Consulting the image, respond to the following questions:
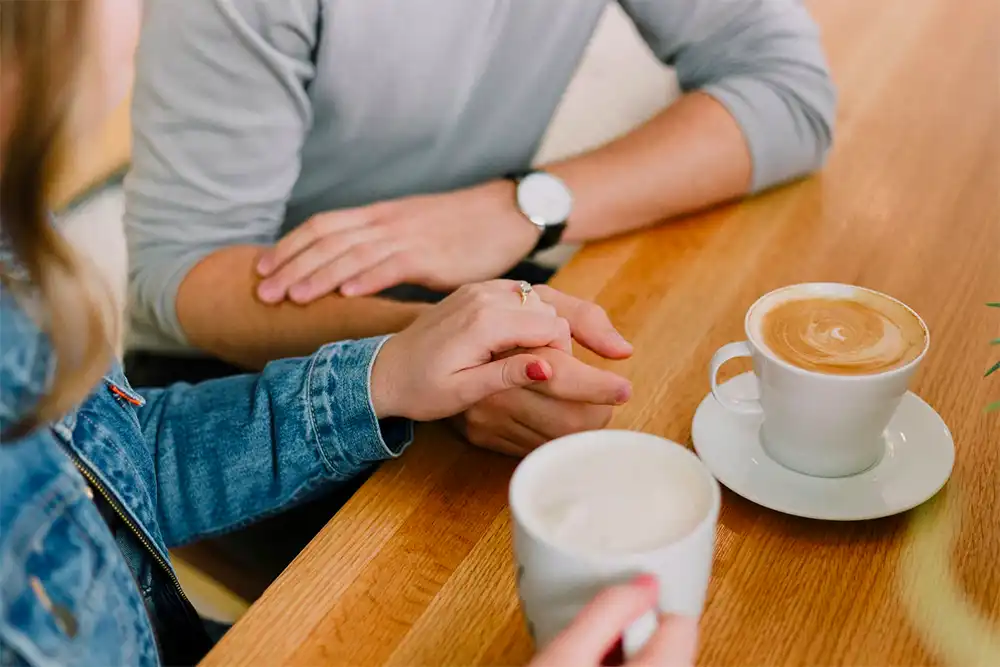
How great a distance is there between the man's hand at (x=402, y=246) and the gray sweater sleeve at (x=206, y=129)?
0.09 meters

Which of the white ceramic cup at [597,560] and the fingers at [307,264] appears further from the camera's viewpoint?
the fingers at [307,264]

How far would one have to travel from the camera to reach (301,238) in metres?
0.91

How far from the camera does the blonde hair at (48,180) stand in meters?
0.55

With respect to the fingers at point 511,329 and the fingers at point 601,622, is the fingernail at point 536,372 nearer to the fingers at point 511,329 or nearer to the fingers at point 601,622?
the fingers at point 511,329

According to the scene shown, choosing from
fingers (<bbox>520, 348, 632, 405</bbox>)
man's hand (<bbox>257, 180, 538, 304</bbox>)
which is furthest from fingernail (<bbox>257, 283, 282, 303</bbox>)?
fingers (<bbox>520, 348, 632, 405</bbox>)

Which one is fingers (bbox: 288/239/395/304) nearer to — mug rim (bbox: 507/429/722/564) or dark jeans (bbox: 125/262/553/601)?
dark jeans (bbox: 125/262/553/601)

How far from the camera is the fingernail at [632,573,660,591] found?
42cm

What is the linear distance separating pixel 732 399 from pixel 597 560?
0.97ft

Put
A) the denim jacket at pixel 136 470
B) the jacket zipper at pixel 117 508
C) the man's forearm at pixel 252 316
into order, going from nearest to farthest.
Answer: the denim jacket at pixel 136 470 → the jacket zipper at pixel 117 508 → the man's forearm at pixel 252 316

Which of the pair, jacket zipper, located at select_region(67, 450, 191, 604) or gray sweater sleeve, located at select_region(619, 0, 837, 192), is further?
gray sweater sleeve, located at select_region(619, 0, 837, 192)

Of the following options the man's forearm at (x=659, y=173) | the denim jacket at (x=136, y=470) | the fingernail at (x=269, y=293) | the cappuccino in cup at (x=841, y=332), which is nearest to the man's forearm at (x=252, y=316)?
the fingernail at (x=269, y=293)

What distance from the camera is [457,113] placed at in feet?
3.58

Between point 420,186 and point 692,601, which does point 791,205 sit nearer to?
point 420,186

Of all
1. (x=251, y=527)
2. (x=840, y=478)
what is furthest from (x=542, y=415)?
(x=251, y=527)
